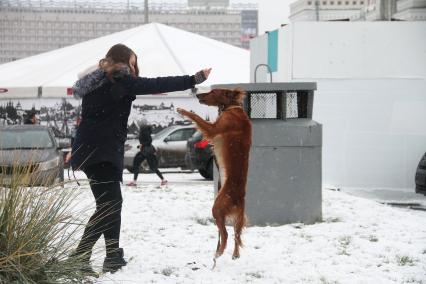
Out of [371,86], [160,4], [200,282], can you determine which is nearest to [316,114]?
[371,86]

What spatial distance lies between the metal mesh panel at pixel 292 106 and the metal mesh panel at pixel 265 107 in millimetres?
165

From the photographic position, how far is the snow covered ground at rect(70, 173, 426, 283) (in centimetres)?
576

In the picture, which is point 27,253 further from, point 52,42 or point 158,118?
point 52,42

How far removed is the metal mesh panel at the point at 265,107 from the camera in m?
8.90

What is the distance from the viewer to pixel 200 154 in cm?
1811

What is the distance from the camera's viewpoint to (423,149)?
16250 millimetres

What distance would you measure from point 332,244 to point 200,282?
2.06 m

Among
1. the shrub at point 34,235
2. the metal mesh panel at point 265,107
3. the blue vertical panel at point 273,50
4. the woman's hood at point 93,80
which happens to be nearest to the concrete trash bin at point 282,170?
the metal mesh panel at point 265,107

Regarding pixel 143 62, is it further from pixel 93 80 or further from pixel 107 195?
pixel 107 195

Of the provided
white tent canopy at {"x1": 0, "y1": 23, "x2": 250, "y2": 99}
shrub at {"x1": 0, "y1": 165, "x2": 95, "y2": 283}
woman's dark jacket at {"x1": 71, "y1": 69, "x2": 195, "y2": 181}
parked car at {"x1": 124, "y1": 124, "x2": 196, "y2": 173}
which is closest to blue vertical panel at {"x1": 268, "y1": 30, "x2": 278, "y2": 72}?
parked car at {"x1": 124, "y1": 124, "x2": 196, "y2": 173}

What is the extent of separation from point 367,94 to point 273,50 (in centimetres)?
245

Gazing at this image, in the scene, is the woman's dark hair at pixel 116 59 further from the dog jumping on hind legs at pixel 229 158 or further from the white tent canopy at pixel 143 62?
the white tent canopy at pixel 143 62

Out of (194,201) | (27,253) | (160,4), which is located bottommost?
(194,201)

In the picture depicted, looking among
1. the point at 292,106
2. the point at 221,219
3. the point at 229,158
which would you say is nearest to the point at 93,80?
the point at 229,158
